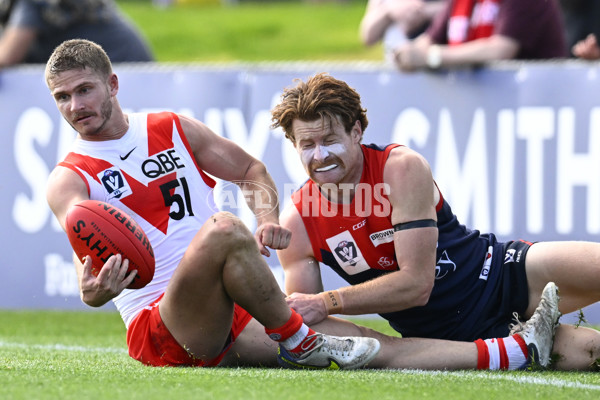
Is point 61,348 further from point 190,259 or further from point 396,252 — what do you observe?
point 396,252

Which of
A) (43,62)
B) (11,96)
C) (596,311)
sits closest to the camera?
(596,311)

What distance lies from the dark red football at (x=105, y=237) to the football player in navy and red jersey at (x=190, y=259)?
0.04 meters

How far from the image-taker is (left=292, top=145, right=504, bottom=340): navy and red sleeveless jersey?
4895mm

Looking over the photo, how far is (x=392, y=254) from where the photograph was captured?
4.91 m

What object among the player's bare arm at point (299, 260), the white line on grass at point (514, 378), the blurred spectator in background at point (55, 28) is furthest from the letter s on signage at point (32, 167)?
the white line on grass at point (514, 378)

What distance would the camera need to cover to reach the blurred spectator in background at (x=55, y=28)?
28.2ft

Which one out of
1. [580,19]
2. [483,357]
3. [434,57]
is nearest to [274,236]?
[483,357]

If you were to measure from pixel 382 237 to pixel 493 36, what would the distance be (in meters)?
3.54

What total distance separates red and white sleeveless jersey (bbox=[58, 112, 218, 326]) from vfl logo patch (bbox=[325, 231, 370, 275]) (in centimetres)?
74

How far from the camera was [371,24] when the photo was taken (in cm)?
909

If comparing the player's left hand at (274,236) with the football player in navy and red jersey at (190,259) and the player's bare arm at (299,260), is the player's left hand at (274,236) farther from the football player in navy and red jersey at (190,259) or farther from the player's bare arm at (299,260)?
the player's bare arm at (299,260)

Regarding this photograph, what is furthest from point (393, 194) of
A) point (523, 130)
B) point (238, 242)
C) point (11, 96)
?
point (11, 96)

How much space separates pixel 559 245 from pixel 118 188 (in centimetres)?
227

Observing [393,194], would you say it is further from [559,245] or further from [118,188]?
[118,188]
